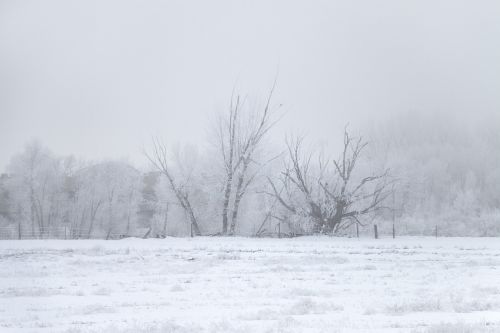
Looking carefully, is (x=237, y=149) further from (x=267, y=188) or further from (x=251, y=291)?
(x=251, y=291)

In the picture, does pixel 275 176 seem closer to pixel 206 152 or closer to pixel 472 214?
pixel 206 152

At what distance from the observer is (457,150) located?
6053 centimetres

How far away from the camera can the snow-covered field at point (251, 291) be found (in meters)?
7.82

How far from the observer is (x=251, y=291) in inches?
437

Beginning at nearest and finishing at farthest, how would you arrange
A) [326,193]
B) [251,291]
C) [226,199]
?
[251,291]
[326,193]
[226,199]

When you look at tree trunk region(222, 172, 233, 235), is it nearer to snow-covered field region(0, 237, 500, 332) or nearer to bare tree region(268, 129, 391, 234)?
bare tree region(268, 129, 391, 234)

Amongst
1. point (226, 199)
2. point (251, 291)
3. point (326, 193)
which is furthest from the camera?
point (226, 199)

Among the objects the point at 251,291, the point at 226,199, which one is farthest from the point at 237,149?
the point at 251,291

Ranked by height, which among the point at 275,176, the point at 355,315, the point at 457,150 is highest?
the point at 457,150

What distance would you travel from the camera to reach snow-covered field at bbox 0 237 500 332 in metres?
7.82

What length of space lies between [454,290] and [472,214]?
4370 centimetres

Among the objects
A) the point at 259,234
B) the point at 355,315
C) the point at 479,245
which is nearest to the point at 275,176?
the point at 259,234

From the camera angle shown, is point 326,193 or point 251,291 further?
point 326,193

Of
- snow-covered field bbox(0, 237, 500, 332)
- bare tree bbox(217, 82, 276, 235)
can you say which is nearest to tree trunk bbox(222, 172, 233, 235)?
bare tree bbox(217, 82, 276, 235)
